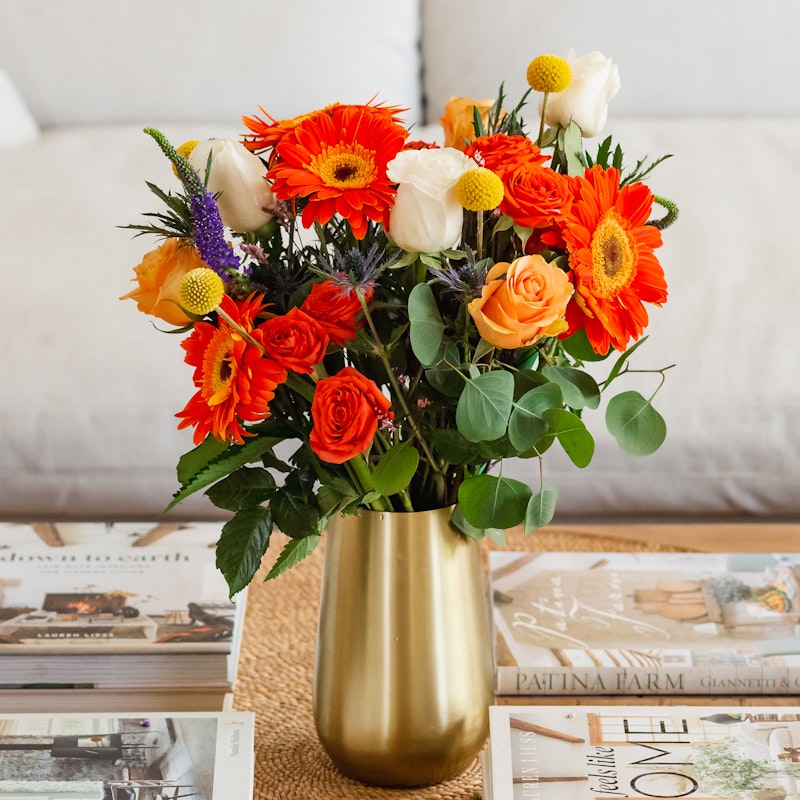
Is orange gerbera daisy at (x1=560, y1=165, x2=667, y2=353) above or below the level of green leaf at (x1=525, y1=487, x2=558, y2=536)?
above

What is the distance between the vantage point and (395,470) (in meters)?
0.59

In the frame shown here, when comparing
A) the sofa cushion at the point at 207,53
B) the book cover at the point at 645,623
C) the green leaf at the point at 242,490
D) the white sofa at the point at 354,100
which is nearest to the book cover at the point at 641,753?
the book cover at the point at 645,623

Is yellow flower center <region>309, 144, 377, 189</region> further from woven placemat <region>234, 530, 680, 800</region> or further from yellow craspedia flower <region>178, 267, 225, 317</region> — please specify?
woven placemat <region>234, 530, 680, 800</region>

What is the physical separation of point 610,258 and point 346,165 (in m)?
0.15

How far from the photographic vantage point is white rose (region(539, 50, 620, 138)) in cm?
61

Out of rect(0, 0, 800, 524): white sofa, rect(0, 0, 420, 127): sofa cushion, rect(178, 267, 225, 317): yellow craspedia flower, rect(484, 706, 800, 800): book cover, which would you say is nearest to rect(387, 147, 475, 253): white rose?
rect(178, 267, 225, 317): yellow craspedia flower

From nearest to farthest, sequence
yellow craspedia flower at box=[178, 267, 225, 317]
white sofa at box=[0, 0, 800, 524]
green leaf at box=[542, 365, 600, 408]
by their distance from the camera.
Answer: yellow craspedia flower at box=[178, 267, 225, 317] < green leaf at box=[542, 365, 600, 408] < white sofa at box=[0, 0, 800, 524]

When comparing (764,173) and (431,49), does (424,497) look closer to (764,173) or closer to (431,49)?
(764,173)

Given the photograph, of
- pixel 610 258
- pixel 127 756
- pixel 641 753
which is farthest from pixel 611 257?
pixel 127 756

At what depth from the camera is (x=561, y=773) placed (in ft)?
2.05

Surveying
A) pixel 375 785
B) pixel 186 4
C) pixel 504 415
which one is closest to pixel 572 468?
pixel 375 785

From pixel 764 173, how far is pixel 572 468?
69 centimetres

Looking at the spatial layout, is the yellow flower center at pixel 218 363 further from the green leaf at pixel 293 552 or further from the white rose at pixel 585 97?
the white rose at pixel 585 97

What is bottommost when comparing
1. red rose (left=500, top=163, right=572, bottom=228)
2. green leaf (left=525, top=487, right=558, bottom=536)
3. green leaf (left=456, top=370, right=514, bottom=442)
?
green leaf (left=525, top=487, right=558, bottom=536)
